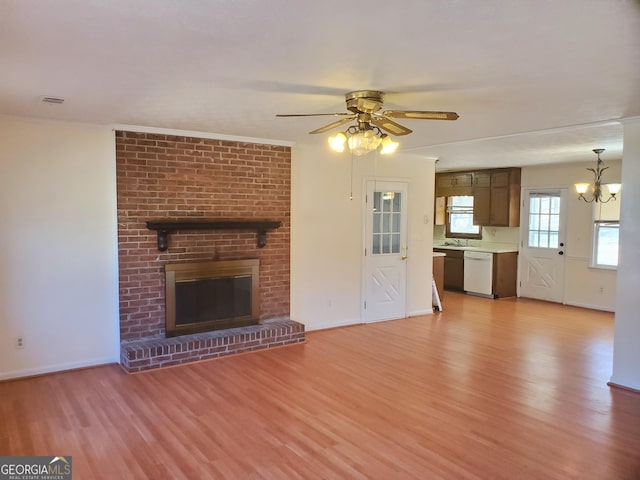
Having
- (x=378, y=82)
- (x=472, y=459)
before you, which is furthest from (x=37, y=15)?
(x=472, y=459)

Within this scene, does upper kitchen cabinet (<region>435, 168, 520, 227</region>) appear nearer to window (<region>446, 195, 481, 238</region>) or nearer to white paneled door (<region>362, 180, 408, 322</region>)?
window (<region>446, 195, 481, 238</region>)

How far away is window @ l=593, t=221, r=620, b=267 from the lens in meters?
7.25

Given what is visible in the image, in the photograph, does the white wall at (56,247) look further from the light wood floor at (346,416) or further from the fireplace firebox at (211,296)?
the fireplace firebox at (211,296)

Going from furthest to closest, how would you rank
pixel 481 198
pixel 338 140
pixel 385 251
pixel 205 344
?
pixel 481 198, pixel 385 251, pixel 205 344, pixel 338 140

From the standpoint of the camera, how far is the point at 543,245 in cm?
817

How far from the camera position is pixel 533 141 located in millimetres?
5219

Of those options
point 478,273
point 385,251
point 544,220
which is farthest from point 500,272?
point 385,251

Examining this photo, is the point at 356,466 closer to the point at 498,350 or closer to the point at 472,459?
the point at 472,459

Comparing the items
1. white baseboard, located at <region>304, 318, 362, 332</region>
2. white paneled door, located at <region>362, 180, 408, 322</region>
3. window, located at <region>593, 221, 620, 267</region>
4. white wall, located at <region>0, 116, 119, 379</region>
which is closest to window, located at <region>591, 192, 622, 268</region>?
window, located at <region>593, 221, 620, 267</region>

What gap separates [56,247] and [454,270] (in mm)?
6972

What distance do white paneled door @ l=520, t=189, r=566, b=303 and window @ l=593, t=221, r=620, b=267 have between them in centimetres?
53

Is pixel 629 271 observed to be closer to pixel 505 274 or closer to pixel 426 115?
pixel 426 115

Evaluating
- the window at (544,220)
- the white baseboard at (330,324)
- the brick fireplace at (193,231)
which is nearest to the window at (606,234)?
the window at (544,220)

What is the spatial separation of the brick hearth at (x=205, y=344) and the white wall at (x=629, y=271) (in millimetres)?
3247
